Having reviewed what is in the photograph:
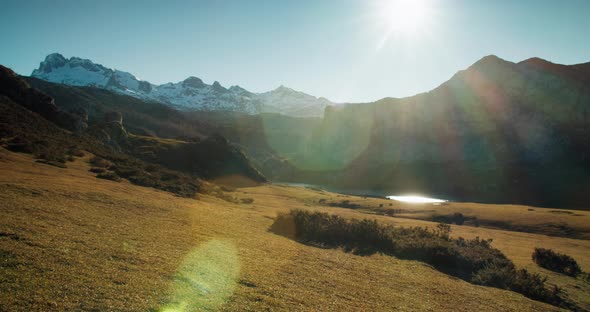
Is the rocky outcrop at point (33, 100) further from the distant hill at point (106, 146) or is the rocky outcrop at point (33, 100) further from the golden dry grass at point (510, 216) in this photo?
the golden dry grass at point (510, 216)

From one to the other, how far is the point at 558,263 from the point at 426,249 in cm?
1275

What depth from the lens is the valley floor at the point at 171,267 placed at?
9.77m

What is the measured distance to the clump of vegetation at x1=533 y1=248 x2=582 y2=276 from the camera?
26.4 metres

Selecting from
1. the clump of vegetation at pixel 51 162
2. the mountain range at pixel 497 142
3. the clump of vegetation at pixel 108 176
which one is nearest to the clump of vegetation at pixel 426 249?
the clump of vegetation at pixel 108 176

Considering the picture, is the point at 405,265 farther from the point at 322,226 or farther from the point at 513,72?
the point at 513,72

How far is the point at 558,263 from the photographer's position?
2709 cm

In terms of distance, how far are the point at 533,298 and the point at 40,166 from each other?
4259 centimetres

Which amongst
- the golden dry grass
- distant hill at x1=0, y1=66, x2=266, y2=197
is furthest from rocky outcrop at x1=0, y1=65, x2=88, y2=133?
the golden dry grass

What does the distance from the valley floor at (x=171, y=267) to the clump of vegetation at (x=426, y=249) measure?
170 cm

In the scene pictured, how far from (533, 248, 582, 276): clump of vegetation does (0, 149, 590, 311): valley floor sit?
73.1 inches

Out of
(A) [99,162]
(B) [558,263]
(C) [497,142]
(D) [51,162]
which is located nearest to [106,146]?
(A) [99,162]

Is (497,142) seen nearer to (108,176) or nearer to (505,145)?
(505,145)

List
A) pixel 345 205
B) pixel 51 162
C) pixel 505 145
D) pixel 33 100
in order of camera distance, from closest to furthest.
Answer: pixel 51 162 < pixel 33 100 < pixel 345 205 < pixel 505 145

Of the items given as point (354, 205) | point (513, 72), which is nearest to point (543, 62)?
point (513, 72)
